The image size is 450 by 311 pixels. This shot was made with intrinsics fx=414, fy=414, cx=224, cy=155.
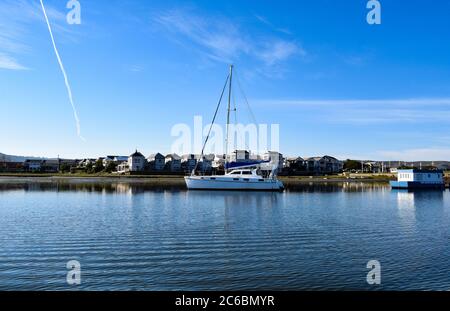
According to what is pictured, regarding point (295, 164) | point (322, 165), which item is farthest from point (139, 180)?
point (322, 165)

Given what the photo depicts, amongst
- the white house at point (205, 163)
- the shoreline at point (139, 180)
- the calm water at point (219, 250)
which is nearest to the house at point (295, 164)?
the white house at point (205, 163)

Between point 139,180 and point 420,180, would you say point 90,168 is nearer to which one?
point 139,180

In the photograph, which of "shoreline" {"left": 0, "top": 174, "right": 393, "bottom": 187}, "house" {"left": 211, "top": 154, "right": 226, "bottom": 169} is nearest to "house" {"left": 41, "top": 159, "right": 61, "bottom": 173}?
"shoreline" {"left": 0, "top": 174, "right": 393, "bottom": 187}

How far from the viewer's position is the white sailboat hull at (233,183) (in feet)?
210

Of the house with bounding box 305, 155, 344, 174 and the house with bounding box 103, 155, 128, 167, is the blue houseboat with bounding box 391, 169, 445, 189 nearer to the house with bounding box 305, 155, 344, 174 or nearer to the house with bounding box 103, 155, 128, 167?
the house with bounding box 305, 155, 344, 174

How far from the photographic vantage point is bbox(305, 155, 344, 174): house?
511ft

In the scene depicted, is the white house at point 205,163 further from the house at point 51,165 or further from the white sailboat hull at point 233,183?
the white sailboat hull at point 233,183

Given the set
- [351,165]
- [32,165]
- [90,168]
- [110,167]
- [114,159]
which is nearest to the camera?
[110,167]

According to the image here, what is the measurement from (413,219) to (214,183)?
120 feet

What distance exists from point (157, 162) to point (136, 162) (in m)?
8.87

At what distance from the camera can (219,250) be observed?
62.9 ft

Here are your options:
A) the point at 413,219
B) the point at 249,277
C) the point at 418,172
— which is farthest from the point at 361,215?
the point at 418,172

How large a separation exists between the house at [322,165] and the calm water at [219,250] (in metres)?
125

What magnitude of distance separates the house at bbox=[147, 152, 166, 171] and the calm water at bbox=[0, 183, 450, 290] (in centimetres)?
11639
